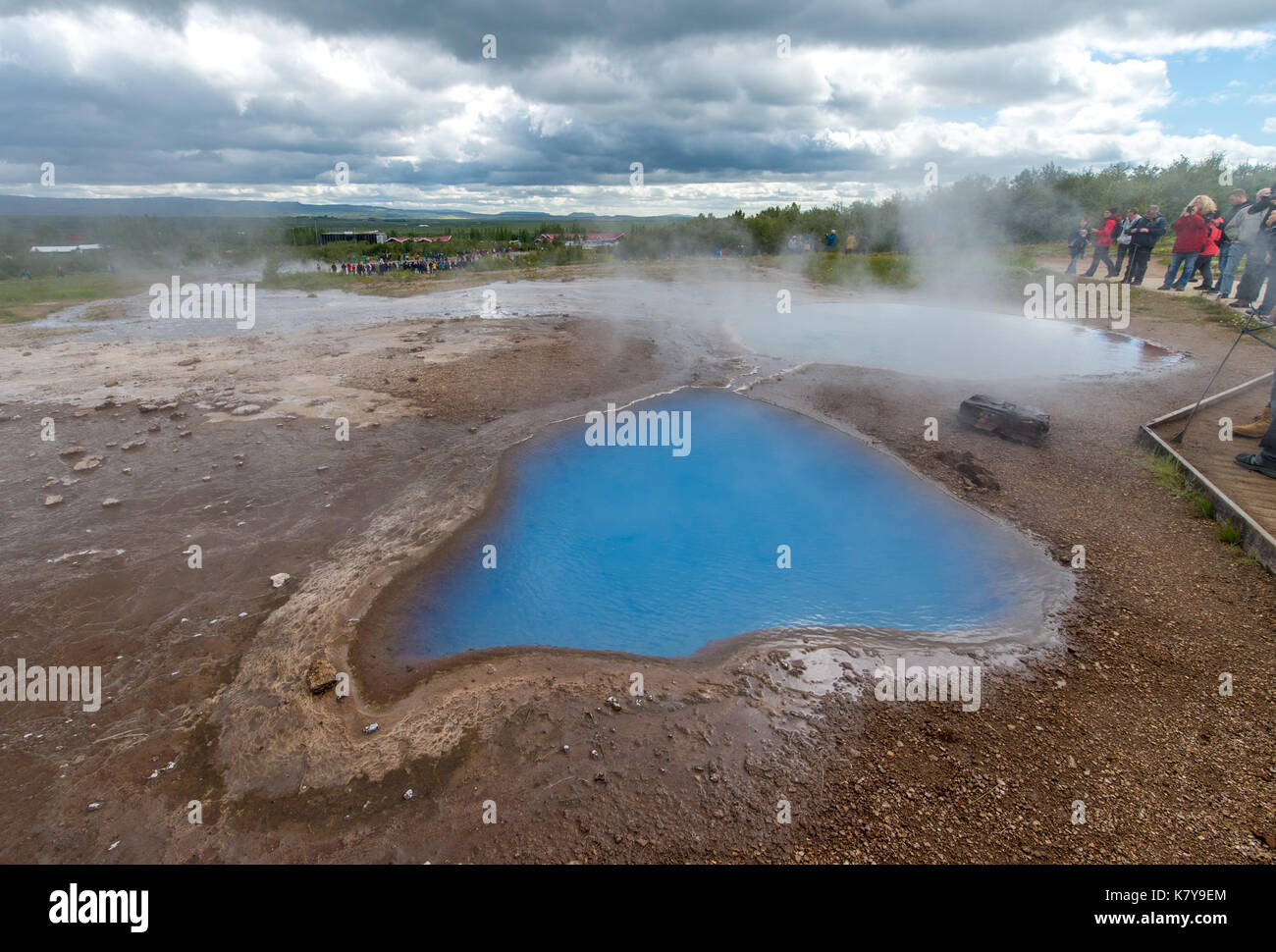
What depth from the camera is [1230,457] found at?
22.5ft

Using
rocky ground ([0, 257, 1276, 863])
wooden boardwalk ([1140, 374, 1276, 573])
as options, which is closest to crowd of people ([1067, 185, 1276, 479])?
wooden boardwalk ([1140, 374, 1276, 573])

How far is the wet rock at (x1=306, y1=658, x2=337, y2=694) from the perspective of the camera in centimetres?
418

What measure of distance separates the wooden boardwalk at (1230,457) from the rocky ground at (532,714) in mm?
250

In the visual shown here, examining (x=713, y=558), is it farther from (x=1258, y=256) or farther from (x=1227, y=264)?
(x=1227, y=264)

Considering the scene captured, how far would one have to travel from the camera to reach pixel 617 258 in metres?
34.2

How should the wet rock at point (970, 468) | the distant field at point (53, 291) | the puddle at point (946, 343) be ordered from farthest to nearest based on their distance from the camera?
1. the distant field at point (53, 291)
2. the puddle at point (946, 343)
3. the wet rock at point (970, 468)

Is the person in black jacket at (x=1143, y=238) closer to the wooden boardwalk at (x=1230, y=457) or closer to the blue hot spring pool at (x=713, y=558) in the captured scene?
the wooden boardwalk at (x=1230, y=457)

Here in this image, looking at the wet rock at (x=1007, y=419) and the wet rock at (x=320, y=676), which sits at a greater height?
the wet rock at (x=1007, y=419)

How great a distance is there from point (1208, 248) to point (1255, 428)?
9396mm

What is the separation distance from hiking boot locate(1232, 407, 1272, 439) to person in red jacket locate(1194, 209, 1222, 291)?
833cm

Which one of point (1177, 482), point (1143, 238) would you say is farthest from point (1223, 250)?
point (1177, 482)

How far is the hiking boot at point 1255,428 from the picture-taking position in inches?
285

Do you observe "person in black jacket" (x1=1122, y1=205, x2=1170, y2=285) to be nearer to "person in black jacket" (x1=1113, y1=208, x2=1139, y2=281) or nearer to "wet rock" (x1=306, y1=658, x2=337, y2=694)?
"person in black jacket" (x1=1113, y1=208, x2=1139, y2=281)

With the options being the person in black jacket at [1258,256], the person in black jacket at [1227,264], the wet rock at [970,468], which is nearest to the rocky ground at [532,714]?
the wet rock at [970,468]
